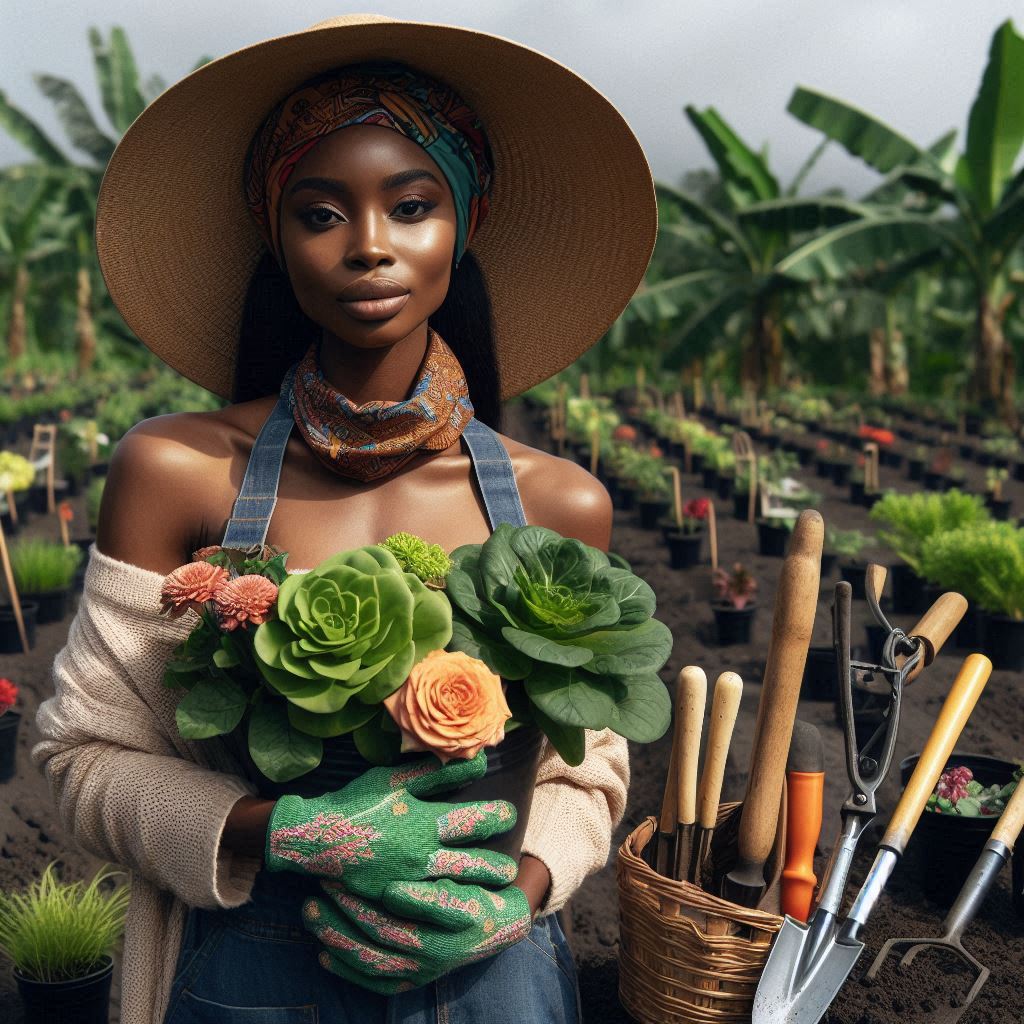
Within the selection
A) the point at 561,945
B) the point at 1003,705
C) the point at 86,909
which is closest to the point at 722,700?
the point at 561,945

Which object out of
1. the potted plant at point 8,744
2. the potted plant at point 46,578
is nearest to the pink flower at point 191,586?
the potted plant at point 8,744

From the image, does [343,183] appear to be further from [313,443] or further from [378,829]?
[378,829]

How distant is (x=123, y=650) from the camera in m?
1.36

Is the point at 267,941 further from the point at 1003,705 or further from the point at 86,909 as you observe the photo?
the point at 1003,705

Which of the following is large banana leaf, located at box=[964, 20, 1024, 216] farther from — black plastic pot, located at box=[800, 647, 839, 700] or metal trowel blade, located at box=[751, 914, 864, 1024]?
metal trowel blade, located at box=[751, 914, 864, 1024]

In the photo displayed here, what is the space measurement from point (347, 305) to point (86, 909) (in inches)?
71.2

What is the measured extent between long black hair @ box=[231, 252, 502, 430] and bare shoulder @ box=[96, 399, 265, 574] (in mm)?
207

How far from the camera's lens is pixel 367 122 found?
1.40 meters

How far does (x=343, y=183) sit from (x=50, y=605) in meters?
4.87

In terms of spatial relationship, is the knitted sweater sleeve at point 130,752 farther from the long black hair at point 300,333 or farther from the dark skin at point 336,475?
the long black hair at point 300,333

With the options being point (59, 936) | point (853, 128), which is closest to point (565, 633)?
point (59, 936)

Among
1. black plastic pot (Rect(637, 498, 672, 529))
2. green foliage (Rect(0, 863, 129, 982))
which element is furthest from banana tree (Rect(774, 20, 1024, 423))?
green foliage (Rect(0, 863, 129, 982))

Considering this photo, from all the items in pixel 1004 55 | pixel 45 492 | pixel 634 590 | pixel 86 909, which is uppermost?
pixel 1004 55

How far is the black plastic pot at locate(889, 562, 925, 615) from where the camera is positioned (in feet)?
20.0
